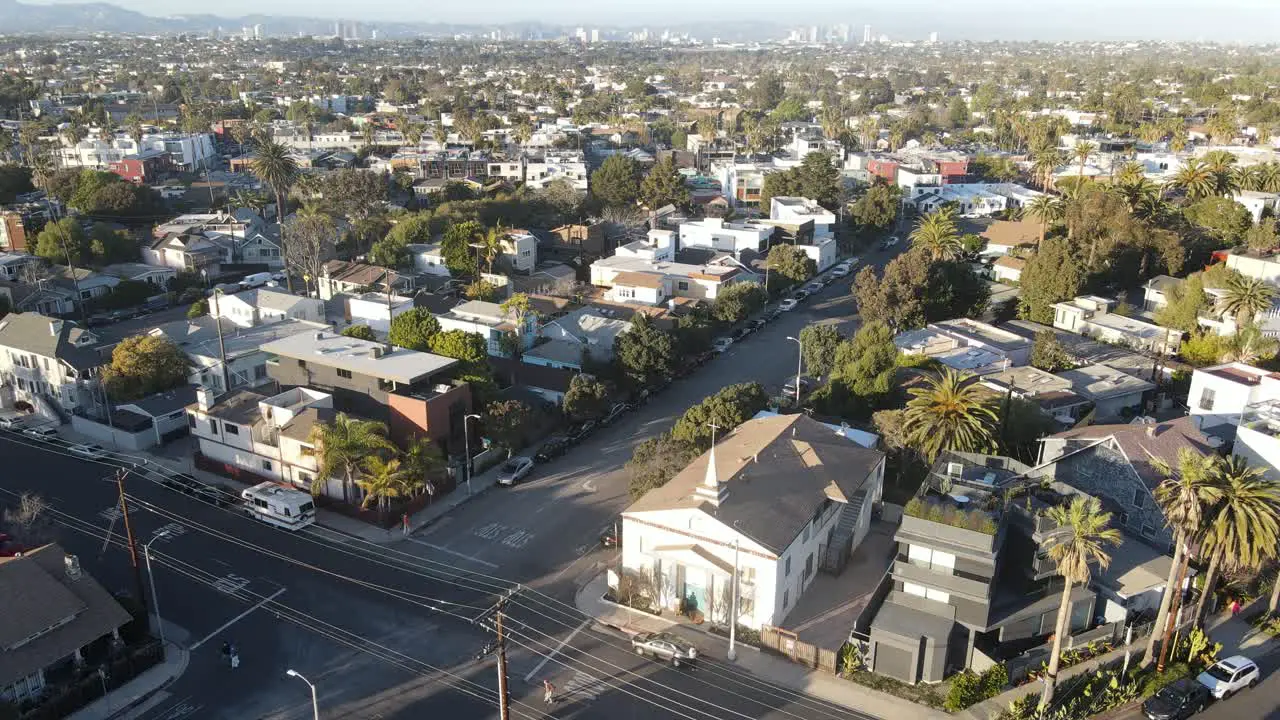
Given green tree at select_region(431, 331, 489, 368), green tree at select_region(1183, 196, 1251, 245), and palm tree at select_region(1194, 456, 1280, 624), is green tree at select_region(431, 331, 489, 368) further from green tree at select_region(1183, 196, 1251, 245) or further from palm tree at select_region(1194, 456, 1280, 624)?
green tree at select_region(1183, 196, 1251, 245)

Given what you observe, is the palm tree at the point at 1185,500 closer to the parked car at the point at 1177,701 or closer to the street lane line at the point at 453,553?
the parked car at the point at 1177,701

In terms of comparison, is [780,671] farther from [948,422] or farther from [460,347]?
[460,347]

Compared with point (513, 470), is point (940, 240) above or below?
above

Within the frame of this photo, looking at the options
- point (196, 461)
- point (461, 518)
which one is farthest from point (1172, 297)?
point (196, 461)

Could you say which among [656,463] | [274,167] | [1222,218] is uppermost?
[274,167]

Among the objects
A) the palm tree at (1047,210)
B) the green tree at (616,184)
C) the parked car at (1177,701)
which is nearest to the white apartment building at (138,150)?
the green tree at (616,184)

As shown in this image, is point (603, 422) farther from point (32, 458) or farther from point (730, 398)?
point (32, 458)

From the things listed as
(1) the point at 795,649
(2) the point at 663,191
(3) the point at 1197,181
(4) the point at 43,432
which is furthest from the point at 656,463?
(3) the point at 1197,181

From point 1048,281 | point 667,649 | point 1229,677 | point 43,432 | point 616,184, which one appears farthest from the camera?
point 616,184
